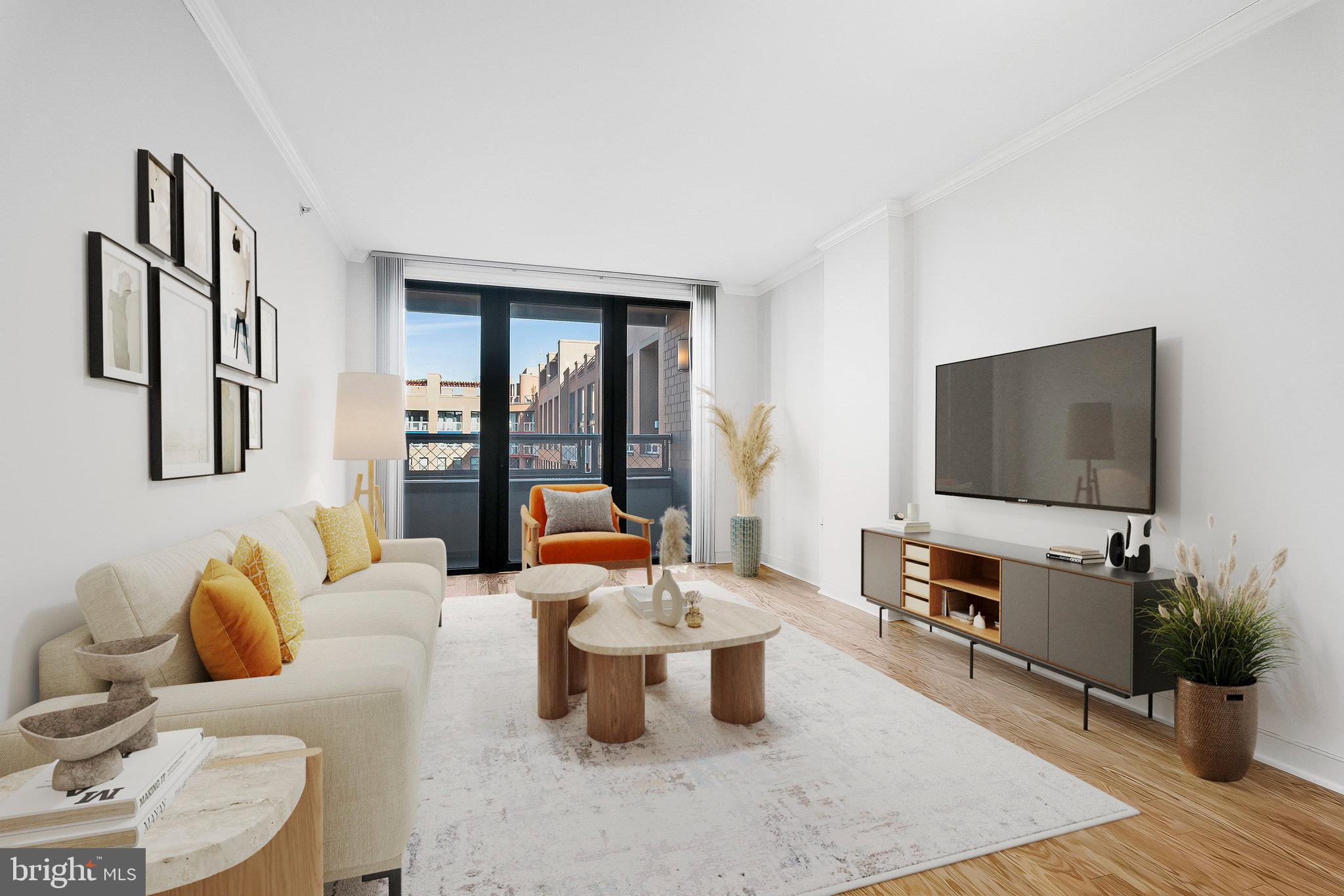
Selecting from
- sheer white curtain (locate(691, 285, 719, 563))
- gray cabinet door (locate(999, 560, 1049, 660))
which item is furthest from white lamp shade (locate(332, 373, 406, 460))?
gray cabinet door (locate(999, 560, 1049, 660))

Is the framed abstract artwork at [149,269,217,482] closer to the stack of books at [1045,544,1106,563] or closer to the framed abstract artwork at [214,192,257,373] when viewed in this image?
the framed abstract artwork at [214,192,257,373]

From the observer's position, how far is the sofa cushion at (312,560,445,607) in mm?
3047

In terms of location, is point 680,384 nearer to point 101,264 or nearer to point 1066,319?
point 1066,319

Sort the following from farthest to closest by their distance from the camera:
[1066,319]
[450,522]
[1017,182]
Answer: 1. [450,522]
2. [1017,182]
3. [1066,319]

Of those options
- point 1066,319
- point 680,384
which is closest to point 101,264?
point 1066,319

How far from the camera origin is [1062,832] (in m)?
1.93

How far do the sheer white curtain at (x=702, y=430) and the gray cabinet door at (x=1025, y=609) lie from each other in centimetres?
335

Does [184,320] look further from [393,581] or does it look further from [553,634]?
[553,634]

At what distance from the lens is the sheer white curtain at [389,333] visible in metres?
5.29

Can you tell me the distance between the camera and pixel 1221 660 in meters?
2.23

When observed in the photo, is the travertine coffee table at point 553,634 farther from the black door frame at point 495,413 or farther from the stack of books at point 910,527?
the black door frame at point 495,413

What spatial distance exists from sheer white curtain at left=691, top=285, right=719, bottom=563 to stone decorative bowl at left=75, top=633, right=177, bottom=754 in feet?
16.8

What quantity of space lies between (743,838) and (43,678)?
1785mm

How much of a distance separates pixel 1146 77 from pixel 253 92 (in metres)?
3.83
